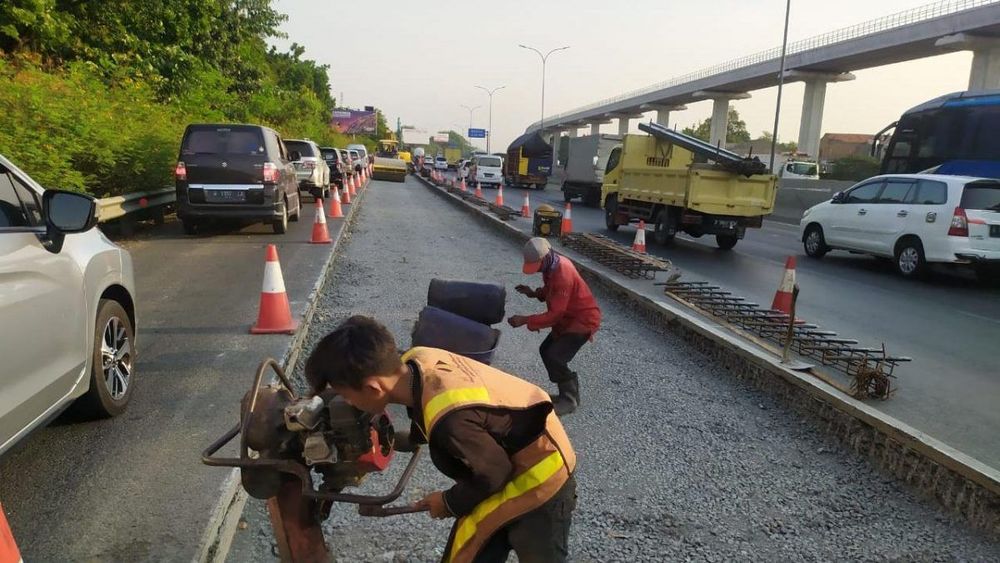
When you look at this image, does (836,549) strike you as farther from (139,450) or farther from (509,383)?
(139,450)

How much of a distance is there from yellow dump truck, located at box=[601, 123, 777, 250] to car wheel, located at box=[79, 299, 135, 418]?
10481 millimetres

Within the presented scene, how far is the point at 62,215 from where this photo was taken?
9.96ft

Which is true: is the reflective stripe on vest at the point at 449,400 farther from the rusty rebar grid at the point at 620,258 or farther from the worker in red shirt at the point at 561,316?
the rusty rebar grid at the point at 620,258

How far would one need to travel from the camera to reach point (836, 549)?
10.0ft

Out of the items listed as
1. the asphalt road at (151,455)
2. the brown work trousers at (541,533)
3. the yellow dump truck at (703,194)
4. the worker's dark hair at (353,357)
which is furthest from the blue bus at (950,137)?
the worker's dark hair at (353,357)

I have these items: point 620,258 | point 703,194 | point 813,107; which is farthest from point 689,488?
point 813,107

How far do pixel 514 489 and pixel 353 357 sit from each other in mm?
610

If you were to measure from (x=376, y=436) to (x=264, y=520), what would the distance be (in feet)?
4.34


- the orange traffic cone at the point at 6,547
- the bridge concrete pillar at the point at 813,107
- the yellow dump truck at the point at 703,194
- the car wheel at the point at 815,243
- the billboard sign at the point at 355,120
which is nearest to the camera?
the orange traffic cone at the point at 6,547

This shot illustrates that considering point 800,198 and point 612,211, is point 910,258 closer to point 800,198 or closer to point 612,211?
point 612,211

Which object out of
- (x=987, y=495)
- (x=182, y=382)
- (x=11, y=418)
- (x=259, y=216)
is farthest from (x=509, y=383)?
(x=259, y=216)

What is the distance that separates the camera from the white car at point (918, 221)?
31.5 ft

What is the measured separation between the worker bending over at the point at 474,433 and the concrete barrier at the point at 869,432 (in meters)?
2.57

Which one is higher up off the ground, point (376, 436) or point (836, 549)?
point (376, 436)
